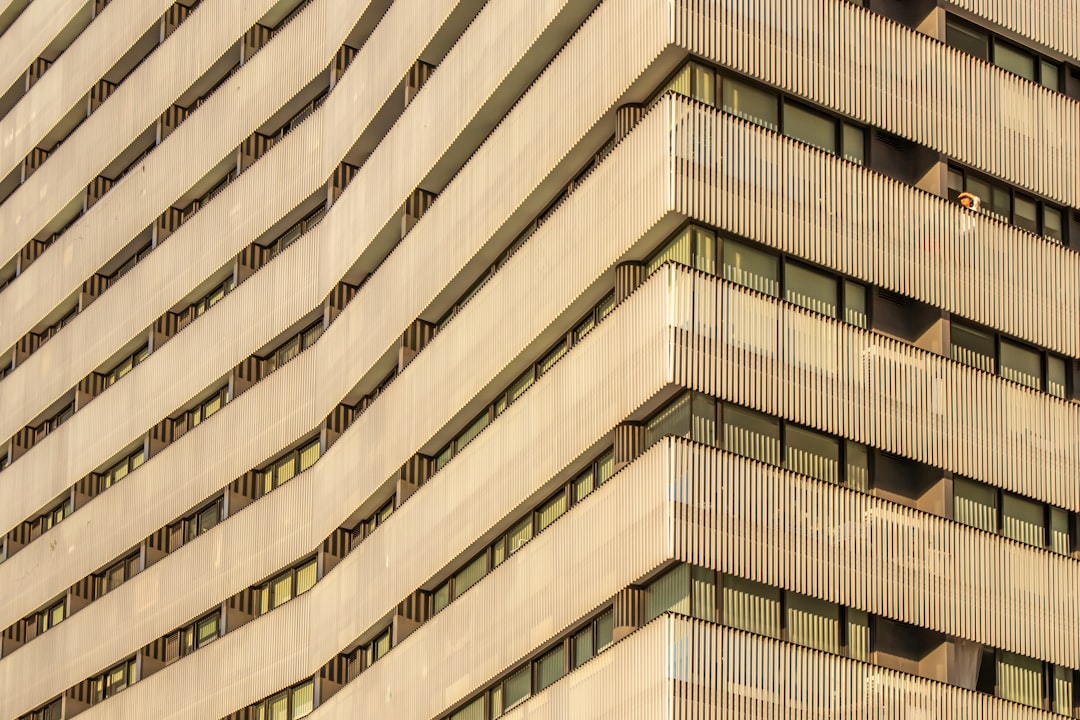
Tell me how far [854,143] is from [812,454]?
Result: 6.95 metres

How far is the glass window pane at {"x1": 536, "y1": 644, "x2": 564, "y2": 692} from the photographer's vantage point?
4562cm

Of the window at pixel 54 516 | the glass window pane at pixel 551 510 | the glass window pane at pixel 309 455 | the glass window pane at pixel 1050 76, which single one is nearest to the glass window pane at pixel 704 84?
the glass window pane at pixel 551 510

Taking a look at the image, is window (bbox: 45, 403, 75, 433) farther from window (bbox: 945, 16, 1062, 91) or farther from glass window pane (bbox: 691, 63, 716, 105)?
window (bbox: 945, 16, 1062, 91)

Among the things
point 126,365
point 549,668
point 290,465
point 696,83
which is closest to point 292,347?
point 290,465

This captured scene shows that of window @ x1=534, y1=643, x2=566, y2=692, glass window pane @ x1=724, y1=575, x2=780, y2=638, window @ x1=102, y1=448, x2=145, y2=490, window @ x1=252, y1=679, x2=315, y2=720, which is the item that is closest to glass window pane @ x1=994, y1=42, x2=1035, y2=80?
glass window pane @ x1=724, y1=575, x2=780, y2=638

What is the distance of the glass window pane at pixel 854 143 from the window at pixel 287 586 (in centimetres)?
1919

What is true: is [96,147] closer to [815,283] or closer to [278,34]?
[278,34]

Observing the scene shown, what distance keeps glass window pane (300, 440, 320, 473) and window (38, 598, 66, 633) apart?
512 inches

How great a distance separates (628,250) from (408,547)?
440 inches

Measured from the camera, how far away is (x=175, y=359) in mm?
67438

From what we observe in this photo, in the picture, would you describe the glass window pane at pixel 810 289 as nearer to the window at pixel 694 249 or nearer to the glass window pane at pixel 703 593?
the window at pixel 694 249

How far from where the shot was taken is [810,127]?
47.0 metres

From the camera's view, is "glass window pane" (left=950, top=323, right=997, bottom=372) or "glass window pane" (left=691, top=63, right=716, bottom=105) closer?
"glass window pane" (left=691, top=63, right=716, bottom=105)

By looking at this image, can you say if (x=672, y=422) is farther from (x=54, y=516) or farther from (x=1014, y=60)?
(x=54, y=516)
